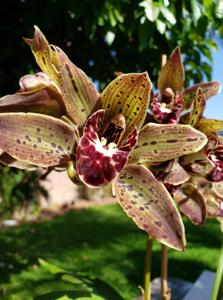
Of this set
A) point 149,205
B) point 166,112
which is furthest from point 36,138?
point 166,112

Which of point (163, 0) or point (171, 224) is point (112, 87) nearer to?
point (171, 224)

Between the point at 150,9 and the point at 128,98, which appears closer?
the point at 128,98

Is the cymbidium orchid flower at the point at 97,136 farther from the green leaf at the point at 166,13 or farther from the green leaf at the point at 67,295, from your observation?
the green leaf at the point at 166,13

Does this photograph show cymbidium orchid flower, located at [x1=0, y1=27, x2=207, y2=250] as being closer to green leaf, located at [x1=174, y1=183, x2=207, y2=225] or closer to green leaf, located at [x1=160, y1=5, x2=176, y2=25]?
green leaf, located at [x1=174, y1=183, x2=207, y2=225]

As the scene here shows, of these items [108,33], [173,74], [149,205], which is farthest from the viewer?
[108,33]

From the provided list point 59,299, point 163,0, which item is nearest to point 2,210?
point 163,0

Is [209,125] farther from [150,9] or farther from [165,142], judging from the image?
[150,9]

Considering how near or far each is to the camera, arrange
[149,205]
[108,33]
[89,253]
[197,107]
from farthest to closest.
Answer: [89,253]
[108,33]
[197,107]
[149,205]
